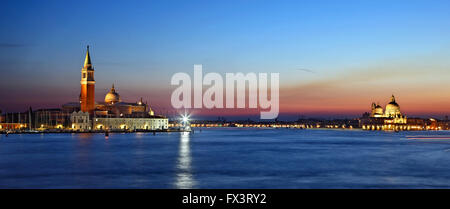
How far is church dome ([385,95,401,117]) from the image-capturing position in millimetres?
175587

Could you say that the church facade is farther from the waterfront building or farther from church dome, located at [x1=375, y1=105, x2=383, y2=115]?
the waterfront building

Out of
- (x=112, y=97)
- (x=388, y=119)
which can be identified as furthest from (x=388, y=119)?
(x=112, y=97)

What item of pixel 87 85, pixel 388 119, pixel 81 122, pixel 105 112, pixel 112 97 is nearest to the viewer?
pixel 87 85

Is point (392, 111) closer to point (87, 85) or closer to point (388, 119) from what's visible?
point (388, 119)

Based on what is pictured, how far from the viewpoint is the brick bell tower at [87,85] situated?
97.1 metres

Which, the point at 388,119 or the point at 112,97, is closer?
the point at 112,97

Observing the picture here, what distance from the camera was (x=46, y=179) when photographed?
19.9 meters

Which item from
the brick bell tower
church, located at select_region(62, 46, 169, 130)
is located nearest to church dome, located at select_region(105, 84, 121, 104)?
church, located at select_region(62, 46, 169, 130)

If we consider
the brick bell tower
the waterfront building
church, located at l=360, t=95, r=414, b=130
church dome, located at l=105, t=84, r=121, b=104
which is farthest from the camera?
church, located at l=360, t=95, r=414, b=130

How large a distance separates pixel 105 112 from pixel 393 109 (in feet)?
356

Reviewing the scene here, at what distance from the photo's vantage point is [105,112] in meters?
104
